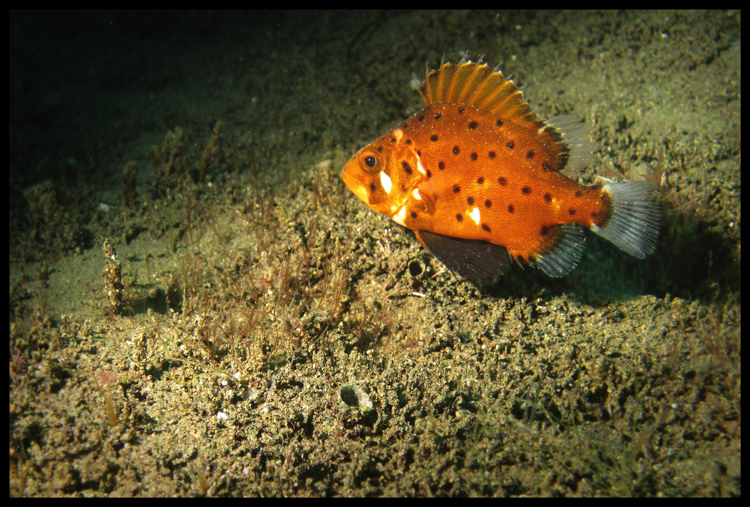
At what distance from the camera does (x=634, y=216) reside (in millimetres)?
2619

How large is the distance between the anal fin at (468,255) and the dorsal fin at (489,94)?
72 cm

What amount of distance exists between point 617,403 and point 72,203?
5.08 m

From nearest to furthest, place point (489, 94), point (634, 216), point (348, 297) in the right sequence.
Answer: point (634, 216) → point (489, 94) → point (348, 297)

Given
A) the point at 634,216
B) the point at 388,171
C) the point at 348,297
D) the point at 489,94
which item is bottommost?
the point at 348,297

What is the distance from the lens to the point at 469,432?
8.39ft

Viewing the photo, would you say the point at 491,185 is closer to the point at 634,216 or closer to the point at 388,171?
the point at 388,171

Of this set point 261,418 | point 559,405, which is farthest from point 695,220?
point 261,418

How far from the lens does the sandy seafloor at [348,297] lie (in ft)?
7.92

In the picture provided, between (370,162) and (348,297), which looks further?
(348,297)

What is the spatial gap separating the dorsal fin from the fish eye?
62 centimetres

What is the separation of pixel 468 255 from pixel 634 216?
109cm

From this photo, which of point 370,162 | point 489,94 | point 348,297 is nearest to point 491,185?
point 489,94
